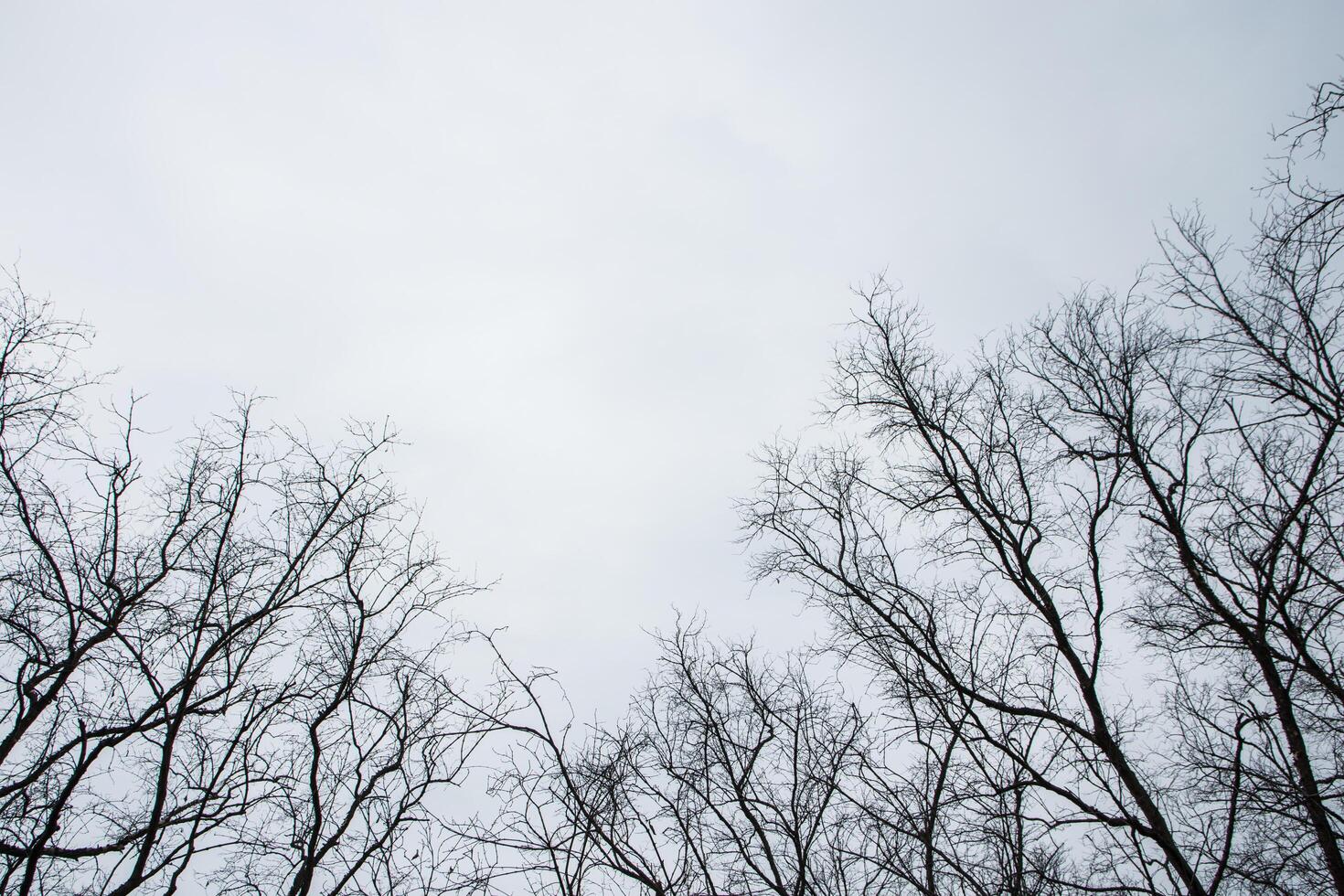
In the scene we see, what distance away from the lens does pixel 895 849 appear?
20.7ft

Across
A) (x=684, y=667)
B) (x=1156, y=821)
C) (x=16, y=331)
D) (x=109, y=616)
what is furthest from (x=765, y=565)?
(x=16, y=331)

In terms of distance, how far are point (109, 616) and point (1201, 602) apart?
10.8 meters

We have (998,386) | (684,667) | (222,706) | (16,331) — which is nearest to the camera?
(16,331)

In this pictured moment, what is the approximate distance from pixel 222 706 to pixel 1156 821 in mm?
8758

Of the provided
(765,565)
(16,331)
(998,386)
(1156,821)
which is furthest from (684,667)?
(16,331)

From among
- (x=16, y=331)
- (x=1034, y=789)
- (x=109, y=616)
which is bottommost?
(x=1034, y=789)

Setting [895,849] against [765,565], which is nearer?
[895,849]

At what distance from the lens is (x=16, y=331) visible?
22.3 ft

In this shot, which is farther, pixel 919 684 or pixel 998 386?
pixel 998 386

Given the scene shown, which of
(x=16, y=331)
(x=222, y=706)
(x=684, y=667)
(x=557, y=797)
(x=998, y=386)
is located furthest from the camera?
(x=998, y=386)

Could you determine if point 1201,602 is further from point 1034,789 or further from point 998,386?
point 998,386

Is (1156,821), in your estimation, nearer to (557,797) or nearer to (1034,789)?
(1034,789)

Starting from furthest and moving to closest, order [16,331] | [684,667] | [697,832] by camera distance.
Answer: [684,667] → [16,331] → [697,832]

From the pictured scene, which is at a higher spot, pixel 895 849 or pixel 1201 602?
pixel 1201 602
